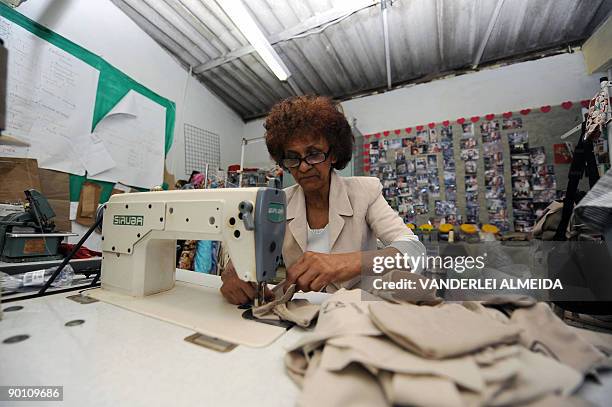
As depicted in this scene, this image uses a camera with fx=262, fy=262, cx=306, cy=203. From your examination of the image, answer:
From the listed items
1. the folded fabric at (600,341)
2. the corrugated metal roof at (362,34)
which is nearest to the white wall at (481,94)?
the corrugated metal roof at (362,34)

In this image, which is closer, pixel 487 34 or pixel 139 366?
pixel 139 366

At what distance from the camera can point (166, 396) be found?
0.37 m

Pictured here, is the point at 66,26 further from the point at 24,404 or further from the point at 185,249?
the point at 24,404

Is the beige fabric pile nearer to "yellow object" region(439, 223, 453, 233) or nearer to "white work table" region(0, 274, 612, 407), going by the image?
"white work table" region(0, 274, 612, 407)

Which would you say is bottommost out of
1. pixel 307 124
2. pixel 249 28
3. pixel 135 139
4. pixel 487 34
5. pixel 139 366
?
pixel 139 366

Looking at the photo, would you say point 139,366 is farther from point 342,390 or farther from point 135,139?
point 135,139

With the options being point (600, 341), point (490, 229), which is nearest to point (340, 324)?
point (600, 341)

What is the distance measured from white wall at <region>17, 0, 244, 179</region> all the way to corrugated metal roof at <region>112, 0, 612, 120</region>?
14 centimetres

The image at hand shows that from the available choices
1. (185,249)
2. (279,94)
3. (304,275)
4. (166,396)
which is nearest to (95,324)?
(166,396)

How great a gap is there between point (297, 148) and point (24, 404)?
102 centimetres

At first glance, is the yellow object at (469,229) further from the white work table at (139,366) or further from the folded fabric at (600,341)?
the white work table at (139,366)

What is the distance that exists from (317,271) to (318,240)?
0.47 meters

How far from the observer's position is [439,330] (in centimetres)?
39

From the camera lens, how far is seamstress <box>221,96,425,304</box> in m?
1.17
